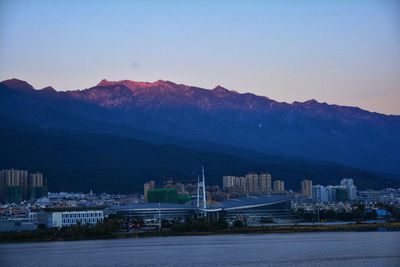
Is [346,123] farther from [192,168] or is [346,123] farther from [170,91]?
[192,168]

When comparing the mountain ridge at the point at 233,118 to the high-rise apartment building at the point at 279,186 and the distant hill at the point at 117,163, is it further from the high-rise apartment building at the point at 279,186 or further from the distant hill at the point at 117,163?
the high-rise apartment building at the point at 279,186

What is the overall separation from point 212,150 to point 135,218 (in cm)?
6167

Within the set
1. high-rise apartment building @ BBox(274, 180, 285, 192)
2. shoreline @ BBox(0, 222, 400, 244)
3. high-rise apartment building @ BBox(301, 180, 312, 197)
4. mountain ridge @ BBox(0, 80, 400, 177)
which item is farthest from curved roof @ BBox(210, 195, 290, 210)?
mountain ridge @ BBox(0, 80, 400, 177)

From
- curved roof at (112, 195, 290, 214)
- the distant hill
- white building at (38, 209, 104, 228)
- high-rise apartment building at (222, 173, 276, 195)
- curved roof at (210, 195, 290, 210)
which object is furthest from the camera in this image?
the distant hill

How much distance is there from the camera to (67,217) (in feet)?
167

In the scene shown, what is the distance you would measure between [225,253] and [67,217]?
77.6ft

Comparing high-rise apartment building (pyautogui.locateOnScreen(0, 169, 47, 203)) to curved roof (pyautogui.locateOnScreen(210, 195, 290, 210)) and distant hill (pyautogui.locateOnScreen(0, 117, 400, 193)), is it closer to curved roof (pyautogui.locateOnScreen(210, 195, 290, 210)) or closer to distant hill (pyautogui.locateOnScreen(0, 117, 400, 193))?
distant hill (pyautogui.locateOnScreen(0, 117, 400, 193))

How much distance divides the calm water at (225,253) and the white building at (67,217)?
13.3 m

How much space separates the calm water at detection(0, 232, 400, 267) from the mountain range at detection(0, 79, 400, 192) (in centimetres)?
5825

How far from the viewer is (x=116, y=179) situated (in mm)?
94812

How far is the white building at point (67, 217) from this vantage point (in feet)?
164

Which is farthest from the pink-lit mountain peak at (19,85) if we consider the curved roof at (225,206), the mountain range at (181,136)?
the curved roof at (225,206)

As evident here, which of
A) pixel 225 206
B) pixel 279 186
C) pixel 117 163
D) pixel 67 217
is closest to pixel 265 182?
pixel 279 186

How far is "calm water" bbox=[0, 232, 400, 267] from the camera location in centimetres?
2511
